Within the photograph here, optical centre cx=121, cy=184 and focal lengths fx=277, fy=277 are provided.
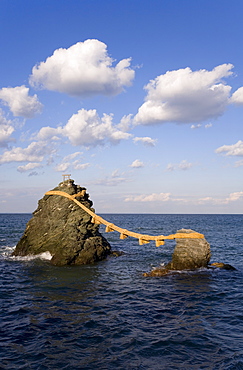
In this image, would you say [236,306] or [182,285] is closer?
[236,306]

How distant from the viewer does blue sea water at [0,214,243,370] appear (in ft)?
24.9

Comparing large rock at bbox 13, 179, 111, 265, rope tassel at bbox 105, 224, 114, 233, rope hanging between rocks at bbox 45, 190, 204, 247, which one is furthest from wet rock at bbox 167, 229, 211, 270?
large rock at bbox 13, 179, 111, 265

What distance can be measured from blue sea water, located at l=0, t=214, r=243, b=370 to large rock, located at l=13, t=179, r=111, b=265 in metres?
2.74

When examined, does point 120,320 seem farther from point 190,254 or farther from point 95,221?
point 95,221

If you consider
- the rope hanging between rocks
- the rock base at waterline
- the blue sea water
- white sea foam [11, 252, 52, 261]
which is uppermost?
the rope hanging between rocks

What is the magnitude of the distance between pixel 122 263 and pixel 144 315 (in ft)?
33.0

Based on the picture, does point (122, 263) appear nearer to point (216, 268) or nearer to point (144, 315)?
point (216, 268)

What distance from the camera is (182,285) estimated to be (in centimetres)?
1447

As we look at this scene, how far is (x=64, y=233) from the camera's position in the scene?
21.3m

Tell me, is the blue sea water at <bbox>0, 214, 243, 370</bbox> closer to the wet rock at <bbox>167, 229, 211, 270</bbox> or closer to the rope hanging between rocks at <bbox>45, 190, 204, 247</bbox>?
the wet rock at <bbox>167, 229, 211, 270</bbox>

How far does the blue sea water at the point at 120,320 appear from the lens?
7590mm

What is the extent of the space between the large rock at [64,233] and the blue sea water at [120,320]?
2.74 metres

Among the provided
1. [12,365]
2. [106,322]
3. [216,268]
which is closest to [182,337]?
[106,322]

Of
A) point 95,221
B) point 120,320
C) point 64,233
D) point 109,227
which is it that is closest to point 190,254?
point 109,227
